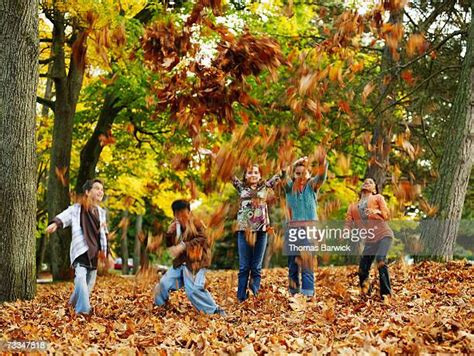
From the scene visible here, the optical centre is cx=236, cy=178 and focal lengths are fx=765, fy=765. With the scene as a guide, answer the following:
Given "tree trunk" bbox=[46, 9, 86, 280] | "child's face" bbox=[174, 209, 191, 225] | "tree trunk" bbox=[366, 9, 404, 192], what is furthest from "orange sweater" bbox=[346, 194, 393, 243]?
"tree trunk" bbox=[46, 9, 86, 280]

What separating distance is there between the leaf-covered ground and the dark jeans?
0.22m

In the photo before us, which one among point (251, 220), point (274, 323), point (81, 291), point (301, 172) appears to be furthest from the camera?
point (301, 172)

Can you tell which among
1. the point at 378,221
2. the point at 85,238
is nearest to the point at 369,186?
the point at 378,221

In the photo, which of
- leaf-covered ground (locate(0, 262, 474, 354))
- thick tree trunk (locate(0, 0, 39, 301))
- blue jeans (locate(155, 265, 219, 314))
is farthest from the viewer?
thick tree trunk (locate(0, 0, 39, 301))

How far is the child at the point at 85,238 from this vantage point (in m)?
8.91

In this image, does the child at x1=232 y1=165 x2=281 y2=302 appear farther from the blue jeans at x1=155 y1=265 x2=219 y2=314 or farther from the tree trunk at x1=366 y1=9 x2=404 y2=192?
the tree trunk at x1=366 y1=9 x2=404 y2=192

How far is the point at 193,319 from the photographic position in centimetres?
840

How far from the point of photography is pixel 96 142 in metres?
21.0

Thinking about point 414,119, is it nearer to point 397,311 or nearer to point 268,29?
point 268,29

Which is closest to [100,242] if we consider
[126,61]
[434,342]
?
[434,342]

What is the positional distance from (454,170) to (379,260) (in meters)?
4.69

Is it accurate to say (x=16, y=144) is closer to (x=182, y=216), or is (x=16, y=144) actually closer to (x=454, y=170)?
(x=182, y=216)

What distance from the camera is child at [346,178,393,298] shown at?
9.33 m

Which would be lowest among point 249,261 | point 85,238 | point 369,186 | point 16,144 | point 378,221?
point 249,261
